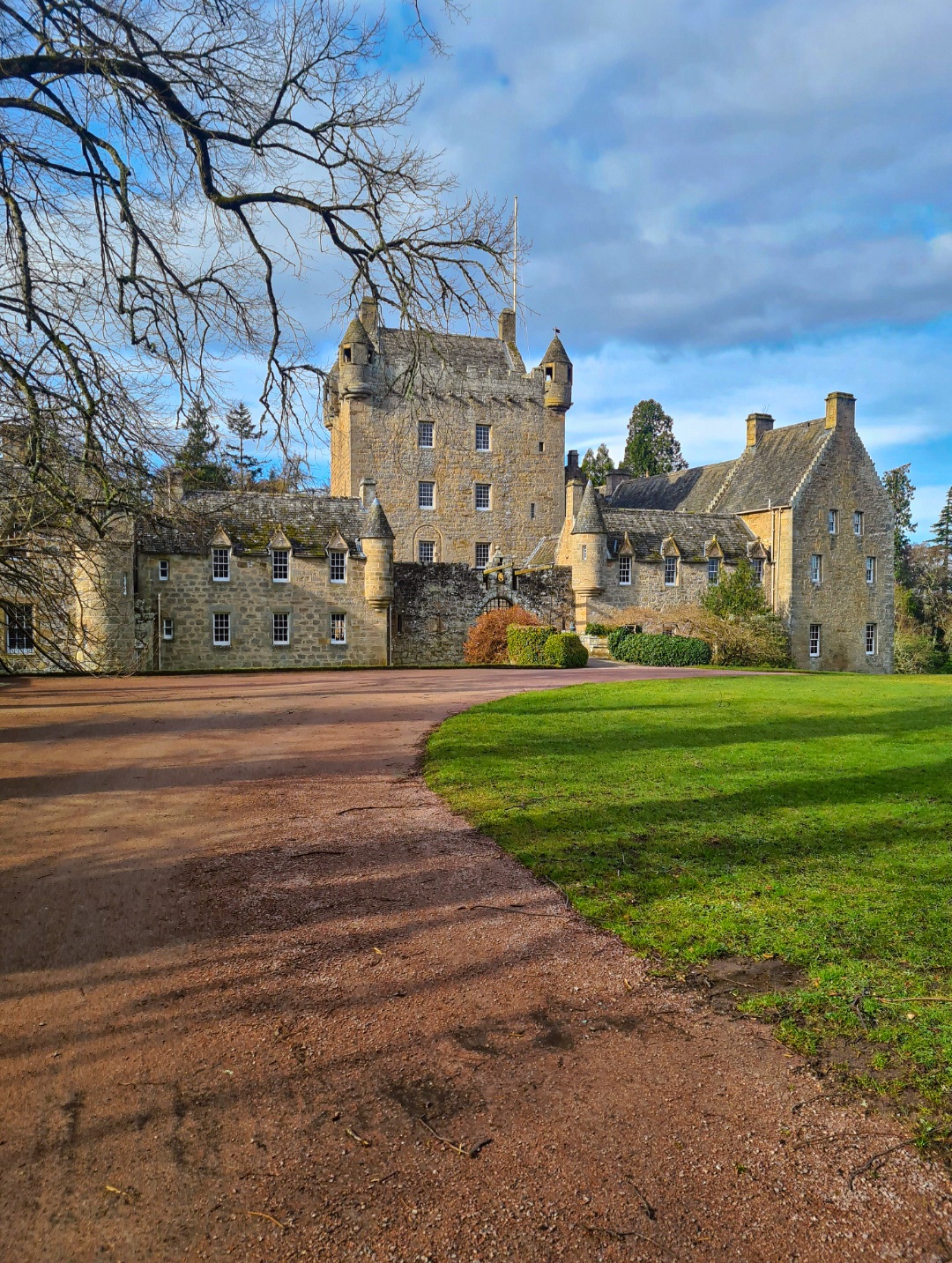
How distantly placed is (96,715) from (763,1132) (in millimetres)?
14465

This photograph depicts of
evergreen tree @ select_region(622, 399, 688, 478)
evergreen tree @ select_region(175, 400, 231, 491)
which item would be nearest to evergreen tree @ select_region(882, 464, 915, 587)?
evergreen tree @ select_region(622, 399, 688, 478)

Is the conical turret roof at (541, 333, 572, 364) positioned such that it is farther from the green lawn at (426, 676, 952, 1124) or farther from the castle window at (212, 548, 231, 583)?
the green lawn at (426, 676, 952, 1124)

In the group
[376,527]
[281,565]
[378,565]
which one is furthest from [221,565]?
[376,527]

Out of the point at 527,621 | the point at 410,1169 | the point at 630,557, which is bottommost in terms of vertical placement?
the point at 410,1169

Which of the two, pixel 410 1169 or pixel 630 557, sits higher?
pixel 630 557

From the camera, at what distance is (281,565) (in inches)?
1393

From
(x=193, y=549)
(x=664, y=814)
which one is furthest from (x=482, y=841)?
(x=193, y=549)

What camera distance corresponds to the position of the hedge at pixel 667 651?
1198 inches

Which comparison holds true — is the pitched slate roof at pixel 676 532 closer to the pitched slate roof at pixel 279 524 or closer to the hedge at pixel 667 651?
the hedge at pixel 667 651

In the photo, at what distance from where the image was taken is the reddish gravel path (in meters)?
2.84

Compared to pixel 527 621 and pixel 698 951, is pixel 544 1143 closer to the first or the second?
pixel 698 951

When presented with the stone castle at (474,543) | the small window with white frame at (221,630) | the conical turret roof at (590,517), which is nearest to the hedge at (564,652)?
the stone castle at (474,543)

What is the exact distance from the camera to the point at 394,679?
23859mm

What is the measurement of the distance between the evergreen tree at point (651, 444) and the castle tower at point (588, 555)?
24851mm
